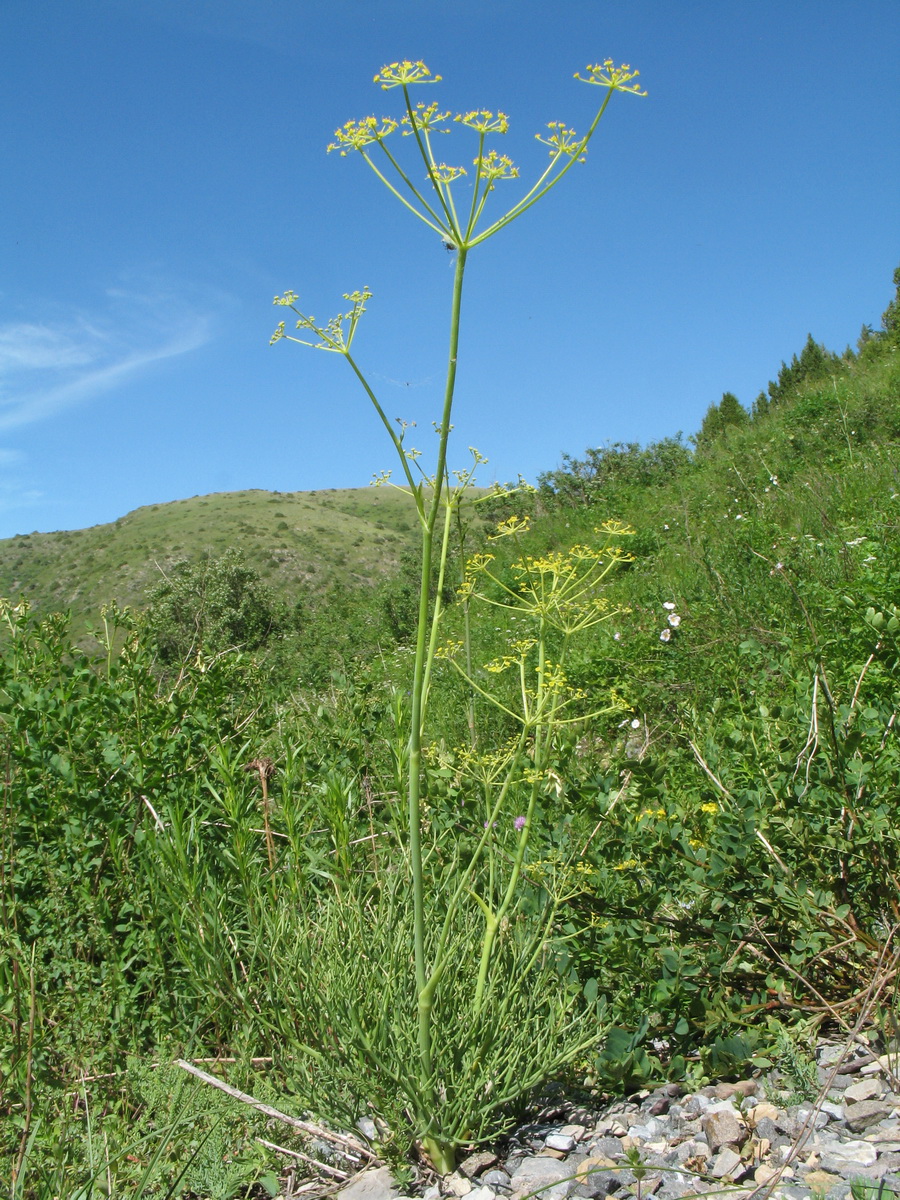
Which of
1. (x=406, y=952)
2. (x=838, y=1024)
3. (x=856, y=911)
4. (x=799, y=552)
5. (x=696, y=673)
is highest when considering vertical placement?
(x=799, y=552)

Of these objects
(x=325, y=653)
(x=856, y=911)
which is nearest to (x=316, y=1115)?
(x=856, y=911)

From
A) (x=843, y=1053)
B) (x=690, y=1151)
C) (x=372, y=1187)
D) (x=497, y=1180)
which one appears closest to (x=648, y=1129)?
(x=690, y=1151)

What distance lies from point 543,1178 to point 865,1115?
0.68 m

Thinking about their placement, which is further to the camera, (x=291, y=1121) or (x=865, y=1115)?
(x=291, y=1121)

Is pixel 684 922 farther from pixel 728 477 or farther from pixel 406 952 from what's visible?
pixel 728 477

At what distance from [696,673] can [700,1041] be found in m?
3.06

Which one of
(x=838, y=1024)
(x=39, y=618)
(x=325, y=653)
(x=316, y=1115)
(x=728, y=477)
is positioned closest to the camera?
(x=316, y=1115)

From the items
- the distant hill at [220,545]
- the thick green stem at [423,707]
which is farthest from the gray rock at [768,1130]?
the distant hill at [220,545]

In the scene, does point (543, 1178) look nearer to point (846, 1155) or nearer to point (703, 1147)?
point (703, 1147)

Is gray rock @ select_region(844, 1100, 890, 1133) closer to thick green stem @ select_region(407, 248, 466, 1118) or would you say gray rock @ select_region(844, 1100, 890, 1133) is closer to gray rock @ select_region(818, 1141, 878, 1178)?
gray rock @ select_region(818, 1141, 878, 1178)

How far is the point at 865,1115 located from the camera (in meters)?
1.58

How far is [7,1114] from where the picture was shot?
208cm

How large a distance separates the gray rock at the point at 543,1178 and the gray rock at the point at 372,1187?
0.27m

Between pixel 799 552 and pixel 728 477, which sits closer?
pixel 799 552
